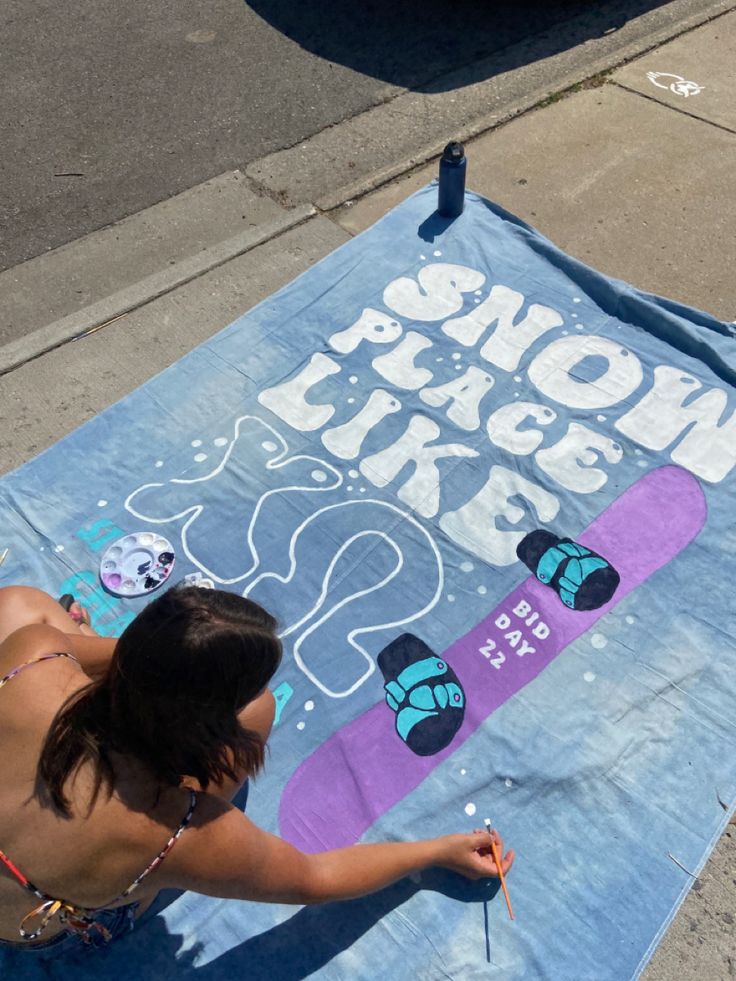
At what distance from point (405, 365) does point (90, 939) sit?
239cm

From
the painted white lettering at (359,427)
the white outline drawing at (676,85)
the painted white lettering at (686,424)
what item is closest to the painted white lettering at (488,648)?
the painted white lettering at (359,427)

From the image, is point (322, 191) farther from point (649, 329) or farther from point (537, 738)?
point (537, 738)

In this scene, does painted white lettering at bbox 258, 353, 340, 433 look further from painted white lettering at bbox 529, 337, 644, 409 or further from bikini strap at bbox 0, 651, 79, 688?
bikini strap at bbox 0, 651, 79, 688

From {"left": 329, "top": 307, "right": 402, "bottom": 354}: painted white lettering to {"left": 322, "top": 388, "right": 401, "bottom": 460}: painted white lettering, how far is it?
0.30 metres

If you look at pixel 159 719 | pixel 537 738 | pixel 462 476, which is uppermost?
pixel 159 719

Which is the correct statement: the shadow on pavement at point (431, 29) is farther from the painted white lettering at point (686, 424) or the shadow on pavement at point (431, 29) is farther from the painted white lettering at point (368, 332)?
the painted white lettering at point (686, 424)

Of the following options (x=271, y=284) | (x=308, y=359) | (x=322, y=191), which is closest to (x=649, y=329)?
(x=308, y=359)

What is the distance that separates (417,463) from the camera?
3197mm

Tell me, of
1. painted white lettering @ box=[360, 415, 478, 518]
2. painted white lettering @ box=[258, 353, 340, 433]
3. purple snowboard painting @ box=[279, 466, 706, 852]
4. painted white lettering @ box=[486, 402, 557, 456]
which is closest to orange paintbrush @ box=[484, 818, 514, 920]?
purple snowboard painting @ box=[279, 466, 706, 852]

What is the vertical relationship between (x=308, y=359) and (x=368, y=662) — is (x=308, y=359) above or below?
above

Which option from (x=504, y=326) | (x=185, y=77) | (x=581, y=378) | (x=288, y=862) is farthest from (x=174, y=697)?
(x=185, y=77)

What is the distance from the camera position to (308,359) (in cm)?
358

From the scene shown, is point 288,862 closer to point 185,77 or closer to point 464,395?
point 464,395

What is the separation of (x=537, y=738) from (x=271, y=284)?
2.57 meters
